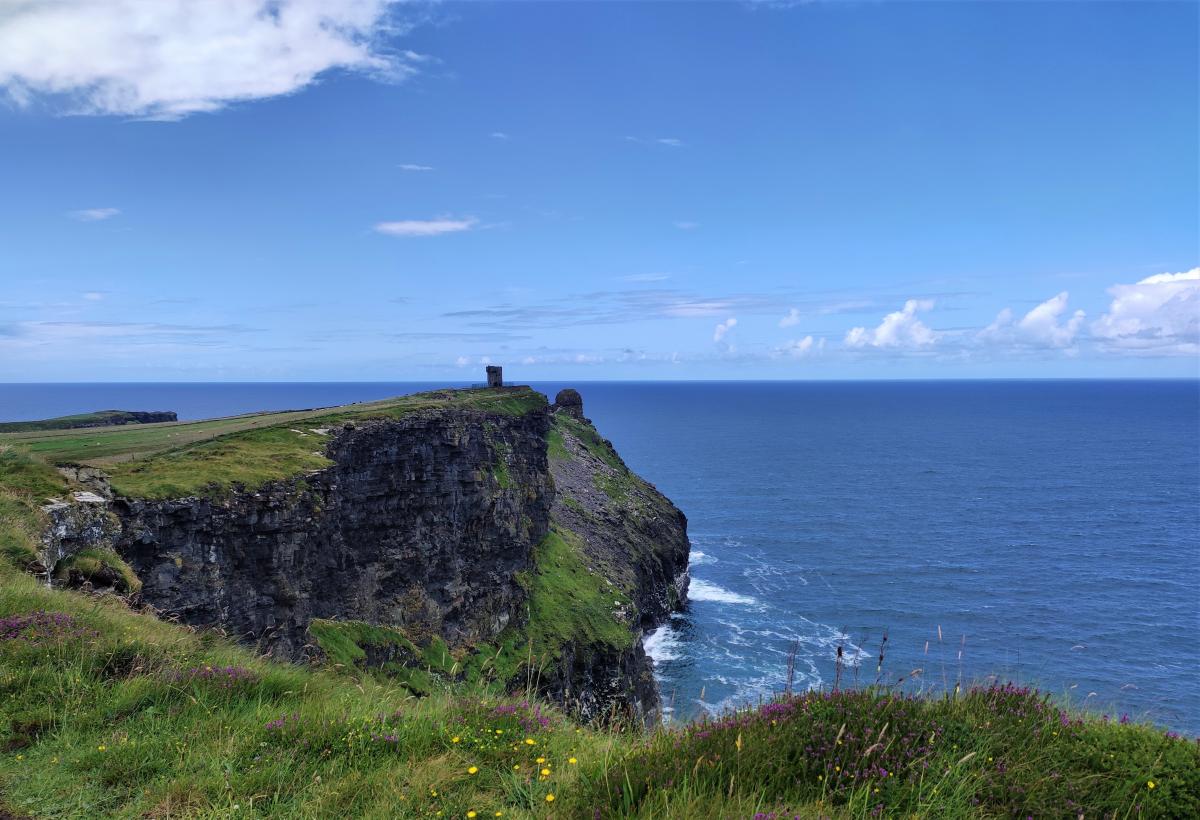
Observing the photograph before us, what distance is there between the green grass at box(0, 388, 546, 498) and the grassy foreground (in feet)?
51.9

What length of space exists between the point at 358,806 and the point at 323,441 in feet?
128

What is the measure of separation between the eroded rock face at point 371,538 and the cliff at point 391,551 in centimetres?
11

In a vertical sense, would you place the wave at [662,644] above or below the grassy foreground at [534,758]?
below

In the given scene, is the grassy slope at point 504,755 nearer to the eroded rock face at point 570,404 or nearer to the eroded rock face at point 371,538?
the eroded rock face at point 371,538

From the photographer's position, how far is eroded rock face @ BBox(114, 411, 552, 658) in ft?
91.8

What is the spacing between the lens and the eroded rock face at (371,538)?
91.8 ft

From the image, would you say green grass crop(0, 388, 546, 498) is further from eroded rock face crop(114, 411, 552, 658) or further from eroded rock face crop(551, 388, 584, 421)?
eroded rock face crop(551, 388, 584, 421)

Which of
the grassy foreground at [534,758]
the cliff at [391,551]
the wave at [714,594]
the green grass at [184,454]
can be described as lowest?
the wave at [714,594]

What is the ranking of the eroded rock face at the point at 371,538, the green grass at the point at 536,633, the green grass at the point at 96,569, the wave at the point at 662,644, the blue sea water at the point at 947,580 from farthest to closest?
1. the wave at the point at 662,644
2. the blue sea water at the point at 947,580
3. the green grass at the point at 536,633
4. the eroded rock face at the point at 371,538
5. the green grass at the point at 96,569

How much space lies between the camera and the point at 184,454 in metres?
33.6

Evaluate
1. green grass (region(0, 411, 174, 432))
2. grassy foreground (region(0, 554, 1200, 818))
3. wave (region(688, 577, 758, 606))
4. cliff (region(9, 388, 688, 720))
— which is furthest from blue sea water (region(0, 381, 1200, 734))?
green grass (region(0, 411, 174, 432))

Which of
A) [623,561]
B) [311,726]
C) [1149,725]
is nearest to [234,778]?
[311,726]

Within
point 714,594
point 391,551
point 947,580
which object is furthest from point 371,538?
point 947,580

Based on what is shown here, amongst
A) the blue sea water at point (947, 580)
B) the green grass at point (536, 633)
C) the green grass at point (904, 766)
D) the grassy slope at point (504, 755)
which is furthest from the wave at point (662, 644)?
the green grass at point (904, 766)
